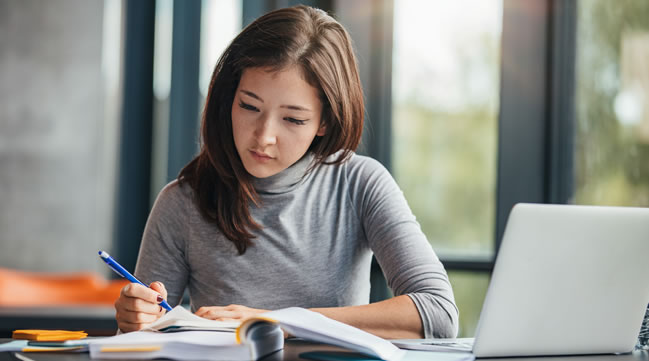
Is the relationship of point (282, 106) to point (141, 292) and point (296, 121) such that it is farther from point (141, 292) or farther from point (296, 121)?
point (141, 292)

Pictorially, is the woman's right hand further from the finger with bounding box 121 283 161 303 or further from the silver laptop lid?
the silver laptop lid

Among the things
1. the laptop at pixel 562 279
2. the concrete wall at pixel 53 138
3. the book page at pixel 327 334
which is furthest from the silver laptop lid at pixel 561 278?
the concrete wall at pixel 53 138

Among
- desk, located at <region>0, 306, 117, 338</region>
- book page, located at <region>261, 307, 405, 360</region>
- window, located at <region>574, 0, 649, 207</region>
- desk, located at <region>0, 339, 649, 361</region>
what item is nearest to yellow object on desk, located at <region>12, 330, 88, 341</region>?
desk, located at <region>0, 339, 649, 361</region>

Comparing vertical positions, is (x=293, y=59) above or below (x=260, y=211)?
above

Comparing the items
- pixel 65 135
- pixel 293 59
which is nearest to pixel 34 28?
pixel 65 135

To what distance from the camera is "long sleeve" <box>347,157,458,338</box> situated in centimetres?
127

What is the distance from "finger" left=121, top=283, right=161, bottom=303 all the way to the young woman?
0.74 ft

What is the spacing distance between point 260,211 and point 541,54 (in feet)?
5.54

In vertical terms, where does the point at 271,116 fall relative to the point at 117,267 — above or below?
above

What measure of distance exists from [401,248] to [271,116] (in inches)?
13.9

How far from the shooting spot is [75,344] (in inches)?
37.3

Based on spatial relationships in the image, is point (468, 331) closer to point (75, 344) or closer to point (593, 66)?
point (593, 66)

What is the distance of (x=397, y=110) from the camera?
9.88ft

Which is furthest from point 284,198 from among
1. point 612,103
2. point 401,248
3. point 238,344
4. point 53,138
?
point 53,138
